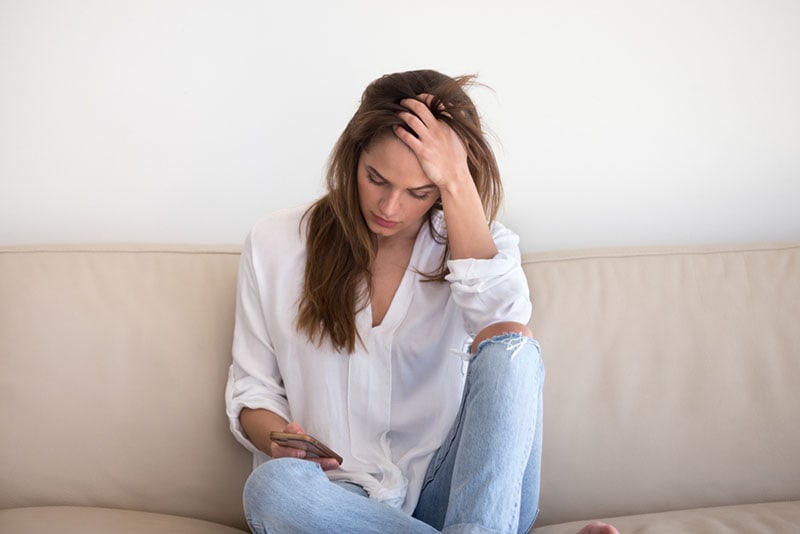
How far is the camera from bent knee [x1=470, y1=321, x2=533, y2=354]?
1574mm

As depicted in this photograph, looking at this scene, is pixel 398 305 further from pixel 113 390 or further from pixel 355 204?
pixel 113 390

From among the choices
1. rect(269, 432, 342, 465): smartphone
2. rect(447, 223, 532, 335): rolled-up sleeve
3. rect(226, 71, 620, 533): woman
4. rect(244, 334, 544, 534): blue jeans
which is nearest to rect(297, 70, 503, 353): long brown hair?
rect(226, 71, 620, 533): woman

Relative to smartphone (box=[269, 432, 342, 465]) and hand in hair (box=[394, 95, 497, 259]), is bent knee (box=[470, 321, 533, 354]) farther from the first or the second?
smartphone (box=[269, 432, 342, 465])

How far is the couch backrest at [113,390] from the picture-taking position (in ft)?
5.96

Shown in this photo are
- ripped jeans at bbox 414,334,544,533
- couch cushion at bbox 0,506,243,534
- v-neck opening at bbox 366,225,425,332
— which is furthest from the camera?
v-neck opening at bbox 366,225,425,332

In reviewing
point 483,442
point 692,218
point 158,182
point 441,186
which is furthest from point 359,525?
point 692,218

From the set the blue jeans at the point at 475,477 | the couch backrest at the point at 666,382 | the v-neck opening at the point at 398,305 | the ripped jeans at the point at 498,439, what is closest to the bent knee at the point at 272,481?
the blue jeans at the point at 475,477

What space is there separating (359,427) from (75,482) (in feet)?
1.86

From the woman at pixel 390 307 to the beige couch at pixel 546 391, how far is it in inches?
5.9

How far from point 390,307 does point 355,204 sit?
0.67 feet

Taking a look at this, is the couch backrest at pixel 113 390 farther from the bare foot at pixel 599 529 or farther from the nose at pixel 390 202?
the bare foot at pixel 599 529

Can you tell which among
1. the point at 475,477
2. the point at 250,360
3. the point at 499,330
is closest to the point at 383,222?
the point at 499,330

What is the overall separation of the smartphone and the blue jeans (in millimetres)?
61

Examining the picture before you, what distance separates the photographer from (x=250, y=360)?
1799 millimetres
